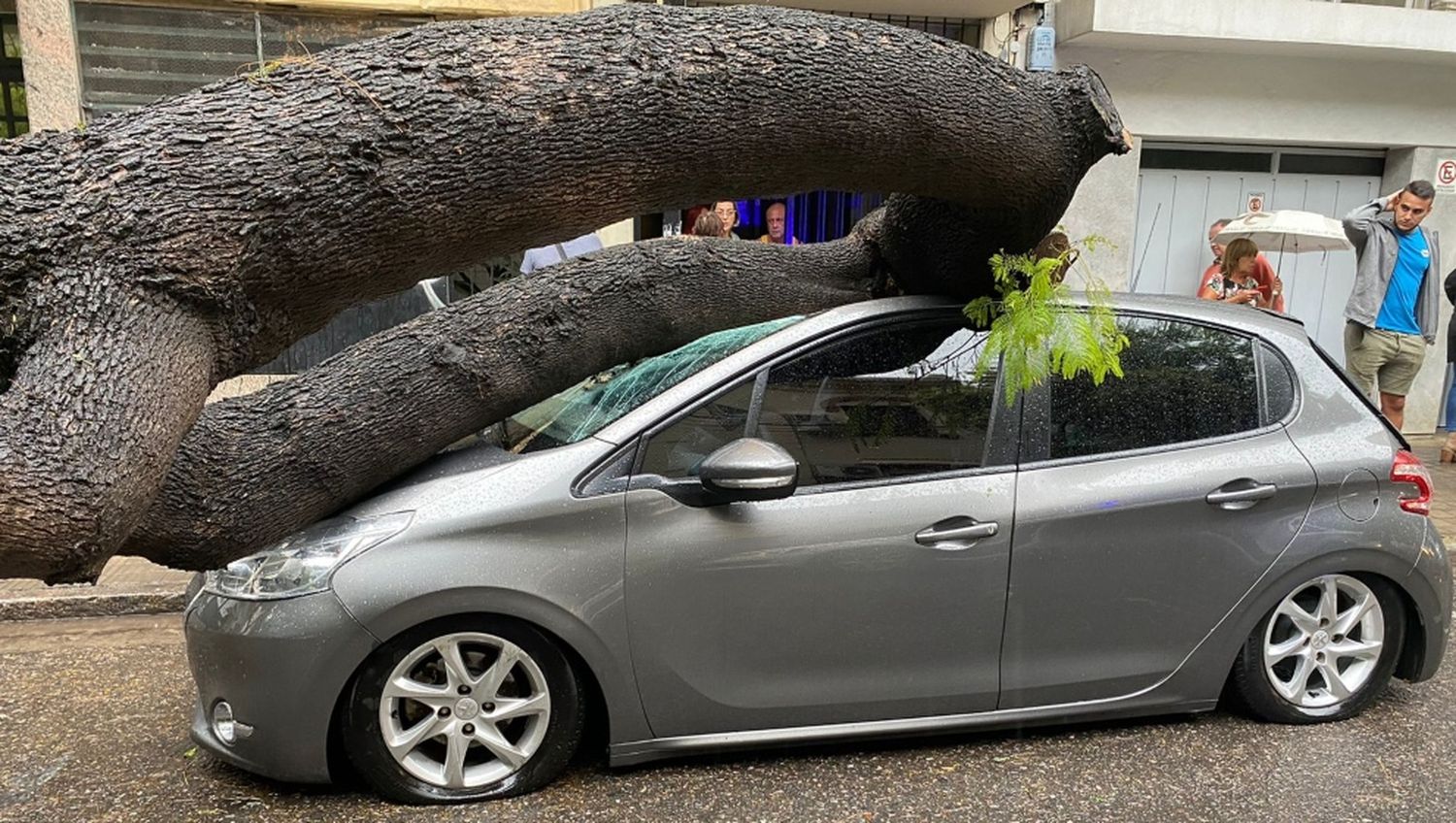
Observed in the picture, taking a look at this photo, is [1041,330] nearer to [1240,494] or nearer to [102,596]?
[1240,494]

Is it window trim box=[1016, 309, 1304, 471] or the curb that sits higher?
window trim box=[1016, 309, 1304, 471]

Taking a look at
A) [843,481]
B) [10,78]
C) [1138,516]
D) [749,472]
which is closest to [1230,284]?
[1138,516]

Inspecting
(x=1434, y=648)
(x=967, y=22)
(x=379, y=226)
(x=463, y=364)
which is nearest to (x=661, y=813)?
(x=463, y=364)

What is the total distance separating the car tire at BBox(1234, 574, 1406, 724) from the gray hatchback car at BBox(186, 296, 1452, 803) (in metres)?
0.01

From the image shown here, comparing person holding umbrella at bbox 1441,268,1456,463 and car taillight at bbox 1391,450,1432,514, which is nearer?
car taillight at bbox 1391,450,1432,514

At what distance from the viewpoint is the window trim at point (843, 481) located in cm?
300

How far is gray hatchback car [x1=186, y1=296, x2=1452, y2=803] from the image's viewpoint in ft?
9.44

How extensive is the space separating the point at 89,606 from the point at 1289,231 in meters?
7.72

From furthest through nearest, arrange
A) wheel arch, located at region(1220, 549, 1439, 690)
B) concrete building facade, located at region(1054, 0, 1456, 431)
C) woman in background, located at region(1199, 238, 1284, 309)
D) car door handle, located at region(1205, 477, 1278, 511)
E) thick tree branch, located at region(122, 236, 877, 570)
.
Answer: concrete building facade, located at region(1054, 0, 1456, 431) → woman in background, located at region(1199, 238, 1284, 309) → wheel arch, located at region(1220, 549, 1439, 690) → car door handle, located at region(1205, 477, 1278, 511) → thick tree branch, located at region(122, 236, 877, 570)

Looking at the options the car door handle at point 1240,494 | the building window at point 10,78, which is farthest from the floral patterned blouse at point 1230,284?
the building window at point 10,78

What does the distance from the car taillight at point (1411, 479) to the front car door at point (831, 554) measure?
144 cm

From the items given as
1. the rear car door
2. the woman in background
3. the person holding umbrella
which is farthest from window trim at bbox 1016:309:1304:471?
the person holding umbrella

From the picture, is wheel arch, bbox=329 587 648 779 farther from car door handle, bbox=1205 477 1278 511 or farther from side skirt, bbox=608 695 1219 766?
car door handle, bbox=1205 477 1278 511

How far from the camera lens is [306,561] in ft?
9.36
